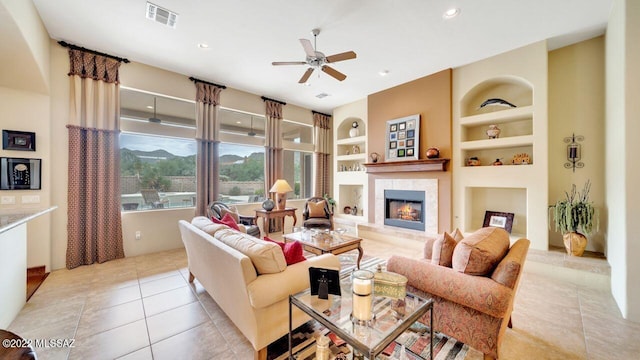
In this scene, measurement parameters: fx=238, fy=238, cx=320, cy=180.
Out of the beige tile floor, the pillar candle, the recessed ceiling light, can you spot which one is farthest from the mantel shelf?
the pillar candle

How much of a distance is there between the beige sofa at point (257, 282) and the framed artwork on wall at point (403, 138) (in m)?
3.58

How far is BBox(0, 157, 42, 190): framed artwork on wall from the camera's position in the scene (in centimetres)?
306

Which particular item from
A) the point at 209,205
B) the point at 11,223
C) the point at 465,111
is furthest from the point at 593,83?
the point at 11,223

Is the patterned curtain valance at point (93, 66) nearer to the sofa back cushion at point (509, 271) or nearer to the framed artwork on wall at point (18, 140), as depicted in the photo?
the framed artwork on wall at point (18, 140)

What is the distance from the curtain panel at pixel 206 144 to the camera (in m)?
4.71

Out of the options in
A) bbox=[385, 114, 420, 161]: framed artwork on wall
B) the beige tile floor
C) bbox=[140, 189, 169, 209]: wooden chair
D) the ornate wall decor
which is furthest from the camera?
bbox=[385, 114, 420, 161]: framed artwork on wall

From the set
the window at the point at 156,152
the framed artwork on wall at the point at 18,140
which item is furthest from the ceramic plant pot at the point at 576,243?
the framed artwork on wall at the point at 18,140

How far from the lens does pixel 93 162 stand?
373 centimetres

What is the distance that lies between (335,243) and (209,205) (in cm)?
273

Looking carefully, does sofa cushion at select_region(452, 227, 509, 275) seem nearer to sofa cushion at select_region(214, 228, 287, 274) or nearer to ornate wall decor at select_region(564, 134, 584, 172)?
sofa cushion at select_region(214, 228, 287, 274)

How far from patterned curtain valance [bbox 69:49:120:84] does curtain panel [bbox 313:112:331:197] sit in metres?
4.32

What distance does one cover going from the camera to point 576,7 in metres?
2.85

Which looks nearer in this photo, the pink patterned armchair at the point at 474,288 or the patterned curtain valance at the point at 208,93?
the pink patterned armchair at the point at 474,288

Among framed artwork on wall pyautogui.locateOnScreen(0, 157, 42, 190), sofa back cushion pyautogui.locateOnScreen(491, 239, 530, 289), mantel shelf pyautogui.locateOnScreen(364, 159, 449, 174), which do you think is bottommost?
sofa back cushion pyautogui.locateOnScreen(491, 239, 530, 289)
